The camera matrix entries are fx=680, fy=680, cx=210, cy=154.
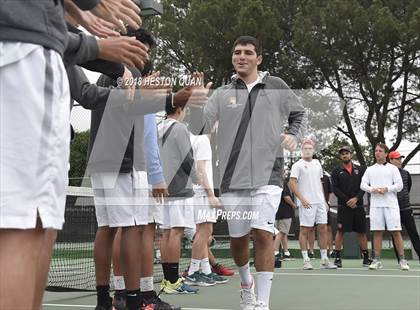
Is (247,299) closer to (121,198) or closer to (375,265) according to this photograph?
(121,198)

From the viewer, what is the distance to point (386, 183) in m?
10.2

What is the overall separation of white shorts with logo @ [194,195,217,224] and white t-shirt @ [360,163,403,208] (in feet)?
11.6

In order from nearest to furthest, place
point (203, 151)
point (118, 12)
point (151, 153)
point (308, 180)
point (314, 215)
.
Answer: point (118, 12) → point (151, 153) → point (203, 151) → point (314, 215) → point (308, 180)

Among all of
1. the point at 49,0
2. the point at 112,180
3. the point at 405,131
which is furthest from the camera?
the point at 405,131

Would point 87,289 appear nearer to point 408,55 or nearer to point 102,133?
point 102,133

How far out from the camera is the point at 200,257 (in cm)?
748

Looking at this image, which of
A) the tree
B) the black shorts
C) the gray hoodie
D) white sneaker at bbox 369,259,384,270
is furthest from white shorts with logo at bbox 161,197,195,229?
the tree

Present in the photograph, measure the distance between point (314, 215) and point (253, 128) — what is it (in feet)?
17.8

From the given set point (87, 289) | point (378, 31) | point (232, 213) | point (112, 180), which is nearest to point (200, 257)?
point (87, 289)

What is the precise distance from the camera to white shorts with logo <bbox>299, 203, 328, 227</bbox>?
10484mm

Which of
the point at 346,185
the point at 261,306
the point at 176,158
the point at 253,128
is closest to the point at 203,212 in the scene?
the point at 176,158

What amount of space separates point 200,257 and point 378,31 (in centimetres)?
1929

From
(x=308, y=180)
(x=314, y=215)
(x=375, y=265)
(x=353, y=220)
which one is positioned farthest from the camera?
(x=353, y=220)

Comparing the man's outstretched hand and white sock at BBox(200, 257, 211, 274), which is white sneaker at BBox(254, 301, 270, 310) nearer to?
the man's outstretched hand
